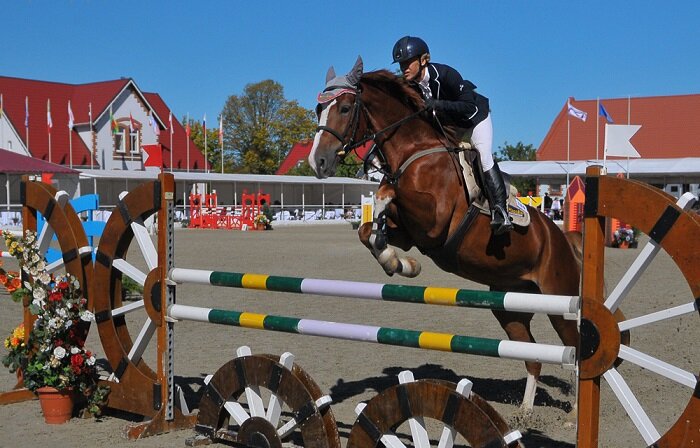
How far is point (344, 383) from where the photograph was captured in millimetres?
6008

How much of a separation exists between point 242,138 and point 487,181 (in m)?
60.3

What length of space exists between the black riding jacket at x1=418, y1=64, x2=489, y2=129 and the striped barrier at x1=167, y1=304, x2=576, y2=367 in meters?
1.72

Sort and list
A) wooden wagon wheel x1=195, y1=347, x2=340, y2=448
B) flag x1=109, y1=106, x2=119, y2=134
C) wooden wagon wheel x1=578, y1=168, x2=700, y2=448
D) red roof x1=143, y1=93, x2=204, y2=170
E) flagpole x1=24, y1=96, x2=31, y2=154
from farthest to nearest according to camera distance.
A: red roof x1=143, y1=93, x2=204, y2=170
flag x1=109, y1=106, x2=119, y2=134
flagpole x1=24, y1=96, x2=31, y2=154
wooden wagon wheel x1=195, y1=347, x2=340, y2=448
wooden wagon wheel x1=578, y1=168, x2=700, y2=448

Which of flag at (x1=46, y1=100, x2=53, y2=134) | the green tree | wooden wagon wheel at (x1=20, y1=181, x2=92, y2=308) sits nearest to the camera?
wooden wagon wheel at (x1=20, y1=181, x2=92, y2=308)

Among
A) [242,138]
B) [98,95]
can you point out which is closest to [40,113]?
[98,95]

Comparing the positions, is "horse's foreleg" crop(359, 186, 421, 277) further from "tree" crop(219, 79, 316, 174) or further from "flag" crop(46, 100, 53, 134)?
"tree" crop(219, 79, 316, 174)

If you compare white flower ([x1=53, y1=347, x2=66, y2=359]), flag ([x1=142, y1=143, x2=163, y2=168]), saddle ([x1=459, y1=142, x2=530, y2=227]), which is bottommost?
white flower ([x1=53, y1=347, x2=66, y2=359])

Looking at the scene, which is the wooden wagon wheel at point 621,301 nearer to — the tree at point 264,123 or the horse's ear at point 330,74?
the horse's ear at point 330,74

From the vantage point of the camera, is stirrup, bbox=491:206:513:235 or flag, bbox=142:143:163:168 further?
flag, bbox=142:143:163:168

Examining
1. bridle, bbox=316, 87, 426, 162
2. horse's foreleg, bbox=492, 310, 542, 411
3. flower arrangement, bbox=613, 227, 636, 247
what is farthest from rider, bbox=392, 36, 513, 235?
flower arrangement, bbox=613, 227, 636, 247

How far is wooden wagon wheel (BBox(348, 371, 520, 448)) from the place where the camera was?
10.6ft

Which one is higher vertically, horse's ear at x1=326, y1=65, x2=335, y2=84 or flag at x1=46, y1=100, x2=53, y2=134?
flag at x1=46, y1=100, x2=53, y2=134

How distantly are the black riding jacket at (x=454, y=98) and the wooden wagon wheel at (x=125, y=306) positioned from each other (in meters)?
1.85

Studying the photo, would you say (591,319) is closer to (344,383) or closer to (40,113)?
(344,383)
